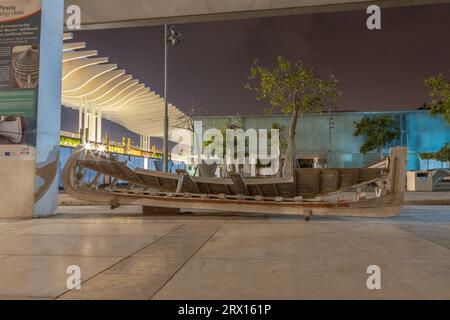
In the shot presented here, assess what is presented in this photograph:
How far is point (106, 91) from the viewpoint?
3603 cm

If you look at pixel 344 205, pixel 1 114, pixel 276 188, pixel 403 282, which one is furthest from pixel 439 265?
pixel 1 114

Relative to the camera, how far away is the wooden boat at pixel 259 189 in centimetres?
713

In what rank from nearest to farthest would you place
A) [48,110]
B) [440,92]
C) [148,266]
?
[148,266] → [48,110] → [440,92]

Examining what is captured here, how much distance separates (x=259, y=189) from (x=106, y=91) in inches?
1259

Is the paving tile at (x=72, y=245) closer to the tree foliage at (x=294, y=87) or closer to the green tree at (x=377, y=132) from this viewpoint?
the tree foliage at (x=294, y=87)

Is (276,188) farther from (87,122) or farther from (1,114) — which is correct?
(87,122)

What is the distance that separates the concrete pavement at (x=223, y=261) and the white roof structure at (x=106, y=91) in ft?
67.2

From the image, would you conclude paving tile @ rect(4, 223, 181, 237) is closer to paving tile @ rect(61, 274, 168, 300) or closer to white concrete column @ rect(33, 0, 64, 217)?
white concrete column @ rect(33, 0, 64, 217)

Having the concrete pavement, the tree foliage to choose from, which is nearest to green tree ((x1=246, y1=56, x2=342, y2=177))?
the tree foliage

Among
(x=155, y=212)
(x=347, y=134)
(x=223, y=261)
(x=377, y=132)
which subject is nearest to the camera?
(x=223, y=261)

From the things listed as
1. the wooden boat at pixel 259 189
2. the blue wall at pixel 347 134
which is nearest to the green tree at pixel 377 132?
the blue wall at pixel 347 134

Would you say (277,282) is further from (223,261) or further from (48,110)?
(48,110)

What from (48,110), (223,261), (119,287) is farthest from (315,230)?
(48,110)

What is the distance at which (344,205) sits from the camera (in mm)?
7156
